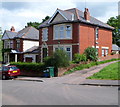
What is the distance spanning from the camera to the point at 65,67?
21844mm

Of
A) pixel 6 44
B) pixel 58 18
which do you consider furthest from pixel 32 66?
pixel 6 44

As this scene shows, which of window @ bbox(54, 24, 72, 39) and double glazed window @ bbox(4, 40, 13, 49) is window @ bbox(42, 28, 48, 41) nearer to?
window @ bbox(54, 24, 72, 39)

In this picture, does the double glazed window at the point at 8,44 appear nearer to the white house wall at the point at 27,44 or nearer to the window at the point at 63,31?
the white house wall at the point at 27,44

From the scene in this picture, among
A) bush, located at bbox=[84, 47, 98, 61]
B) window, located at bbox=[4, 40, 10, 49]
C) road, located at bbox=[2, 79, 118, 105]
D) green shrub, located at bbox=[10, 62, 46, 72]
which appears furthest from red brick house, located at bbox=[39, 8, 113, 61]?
road, located at bbox=[2, 79, 118, 105]

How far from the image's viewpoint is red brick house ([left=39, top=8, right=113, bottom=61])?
27.1m

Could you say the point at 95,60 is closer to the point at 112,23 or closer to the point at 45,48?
the point at 45,48

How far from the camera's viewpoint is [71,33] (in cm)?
2739

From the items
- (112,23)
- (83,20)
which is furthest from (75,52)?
(112,23)

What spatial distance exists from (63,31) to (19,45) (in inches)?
556

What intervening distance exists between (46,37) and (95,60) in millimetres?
9497

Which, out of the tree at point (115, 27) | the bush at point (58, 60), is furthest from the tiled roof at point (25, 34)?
the tree at point (115, 27)

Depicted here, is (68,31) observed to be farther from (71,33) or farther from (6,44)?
(6,44)

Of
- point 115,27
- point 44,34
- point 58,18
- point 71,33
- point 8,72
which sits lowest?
point 8,72

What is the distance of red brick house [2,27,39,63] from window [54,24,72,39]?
Result: 346 inches
